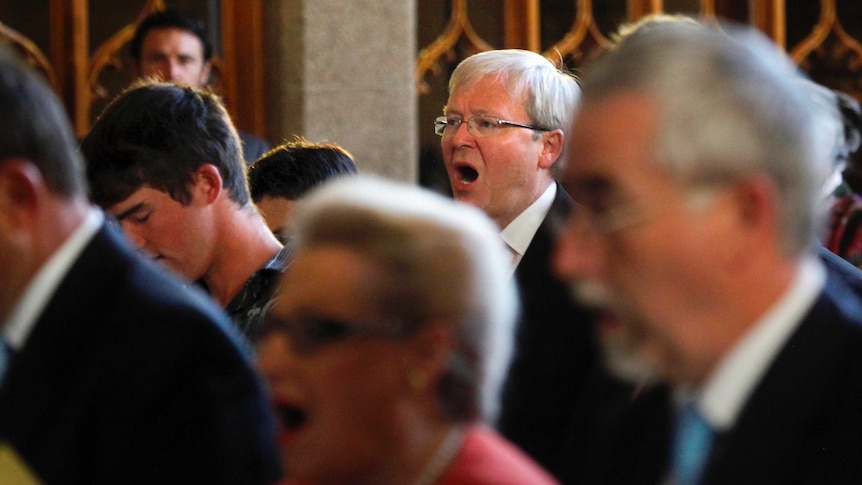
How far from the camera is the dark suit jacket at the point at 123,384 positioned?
1.90 meters

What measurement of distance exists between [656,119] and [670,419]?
0.47 metres

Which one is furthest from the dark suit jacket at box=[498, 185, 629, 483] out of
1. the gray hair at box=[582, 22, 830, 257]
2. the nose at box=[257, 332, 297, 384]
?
the gray hair at box=[582, 22, 830, 257]

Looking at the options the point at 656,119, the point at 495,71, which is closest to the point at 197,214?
the point at 495,71

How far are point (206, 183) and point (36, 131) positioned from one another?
1139mm

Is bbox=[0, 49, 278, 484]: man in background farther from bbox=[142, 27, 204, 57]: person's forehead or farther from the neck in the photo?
bbox=[142, 27, 204, 57]: person's forehead

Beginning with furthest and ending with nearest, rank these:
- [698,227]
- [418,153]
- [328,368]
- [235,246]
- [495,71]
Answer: [418,153], [495,71], [235,246], [328,368], [698,227]

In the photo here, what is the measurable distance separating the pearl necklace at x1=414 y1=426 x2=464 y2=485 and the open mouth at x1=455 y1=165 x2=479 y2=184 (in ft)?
6.87

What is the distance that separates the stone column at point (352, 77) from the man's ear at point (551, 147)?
2170 mm

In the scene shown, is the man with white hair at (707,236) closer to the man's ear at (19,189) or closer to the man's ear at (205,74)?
the man's ear at (19,189)

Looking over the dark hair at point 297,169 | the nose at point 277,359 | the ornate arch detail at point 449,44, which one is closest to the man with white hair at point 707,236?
the nose at point 277,359

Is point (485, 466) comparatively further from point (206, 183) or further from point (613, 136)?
point (206, 183)

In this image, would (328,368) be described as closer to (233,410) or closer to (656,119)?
(233,410)

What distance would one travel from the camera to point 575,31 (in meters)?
6.71

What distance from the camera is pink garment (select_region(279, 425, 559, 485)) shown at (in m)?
1.76
